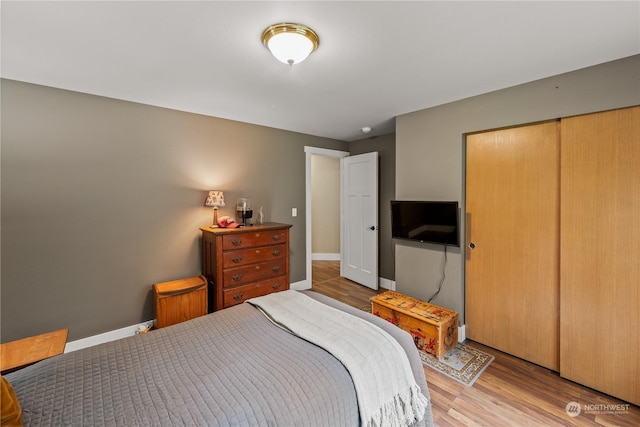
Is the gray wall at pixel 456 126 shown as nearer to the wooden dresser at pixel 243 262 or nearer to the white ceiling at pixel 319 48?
the white ceiling at pixel 319 48

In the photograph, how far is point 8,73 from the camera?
2098 millimetres

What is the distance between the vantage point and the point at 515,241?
241 cm

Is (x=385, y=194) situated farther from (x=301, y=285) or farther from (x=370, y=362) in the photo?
(x=370, y=362)

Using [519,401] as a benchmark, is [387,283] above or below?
above

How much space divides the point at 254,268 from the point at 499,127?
2820 mm

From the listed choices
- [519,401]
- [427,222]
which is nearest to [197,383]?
[519,401]

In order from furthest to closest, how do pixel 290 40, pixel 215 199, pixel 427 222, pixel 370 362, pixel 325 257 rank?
pixel 325 257 < pixel 215 199 < pixel 427 222 < pixel 290 40 < pixel 370 362

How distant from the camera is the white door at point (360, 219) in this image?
13.6 ft

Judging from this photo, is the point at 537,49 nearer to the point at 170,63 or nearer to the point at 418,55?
the point at 418,55

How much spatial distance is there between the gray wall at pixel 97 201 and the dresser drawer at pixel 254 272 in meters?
0.60

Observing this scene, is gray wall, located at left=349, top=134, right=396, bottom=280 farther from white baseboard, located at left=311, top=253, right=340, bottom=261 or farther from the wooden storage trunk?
white baseboard, located at left=311, top=253, right=340, bottom=261

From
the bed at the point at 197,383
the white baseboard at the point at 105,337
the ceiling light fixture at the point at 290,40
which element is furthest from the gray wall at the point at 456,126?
the white baseboard at the point at 105,337

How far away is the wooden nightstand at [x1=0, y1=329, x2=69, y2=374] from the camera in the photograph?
1698 millimetres

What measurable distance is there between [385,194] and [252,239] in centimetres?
218
